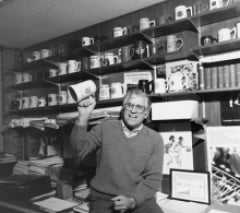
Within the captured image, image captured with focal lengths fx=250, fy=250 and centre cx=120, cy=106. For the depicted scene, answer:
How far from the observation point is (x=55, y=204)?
166 centimetres

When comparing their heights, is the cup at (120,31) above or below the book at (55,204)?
above

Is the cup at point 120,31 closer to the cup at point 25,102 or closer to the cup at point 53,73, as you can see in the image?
the cup at point 53,73

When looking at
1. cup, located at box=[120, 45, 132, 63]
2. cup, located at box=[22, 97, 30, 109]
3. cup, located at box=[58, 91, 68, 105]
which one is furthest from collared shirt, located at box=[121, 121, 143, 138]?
cup, located at box=[22, 97, 30, 109]

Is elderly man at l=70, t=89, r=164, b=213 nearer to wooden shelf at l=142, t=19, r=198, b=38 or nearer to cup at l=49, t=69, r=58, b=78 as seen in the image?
wooden shelf at l=142, t=19, r=198, b=38

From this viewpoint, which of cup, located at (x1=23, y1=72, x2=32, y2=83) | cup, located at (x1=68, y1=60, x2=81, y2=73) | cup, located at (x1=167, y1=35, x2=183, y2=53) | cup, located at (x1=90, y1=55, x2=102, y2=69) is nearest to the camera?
cup, located at (x1=167, y1=35, x2=183, y2=53)

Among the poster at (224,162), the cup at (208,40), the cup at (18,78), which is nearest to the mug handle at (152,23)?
the cup at (208,40)

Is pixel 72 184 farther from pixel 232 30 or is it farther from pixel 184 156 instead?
pixel 232 30

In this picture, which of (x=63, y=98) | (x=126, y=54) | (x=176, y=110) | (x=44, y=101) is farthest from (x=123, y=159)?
(x=44, y=101)

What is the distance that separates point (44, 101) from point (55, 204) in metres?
1.02

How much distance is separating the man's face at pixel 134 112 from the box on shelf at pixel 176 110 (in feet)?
0.42

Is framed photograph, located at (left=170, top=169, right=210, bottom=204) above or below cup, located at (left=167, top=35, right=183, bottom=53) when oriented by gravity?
below

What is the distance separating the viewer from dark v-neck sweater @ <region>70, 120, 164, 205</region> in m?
1.43

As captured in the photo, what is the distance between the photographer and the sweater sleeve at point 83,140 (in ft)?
4.57

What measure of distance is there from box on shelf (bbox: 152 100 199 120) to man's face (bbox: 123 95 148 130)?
129 mm
